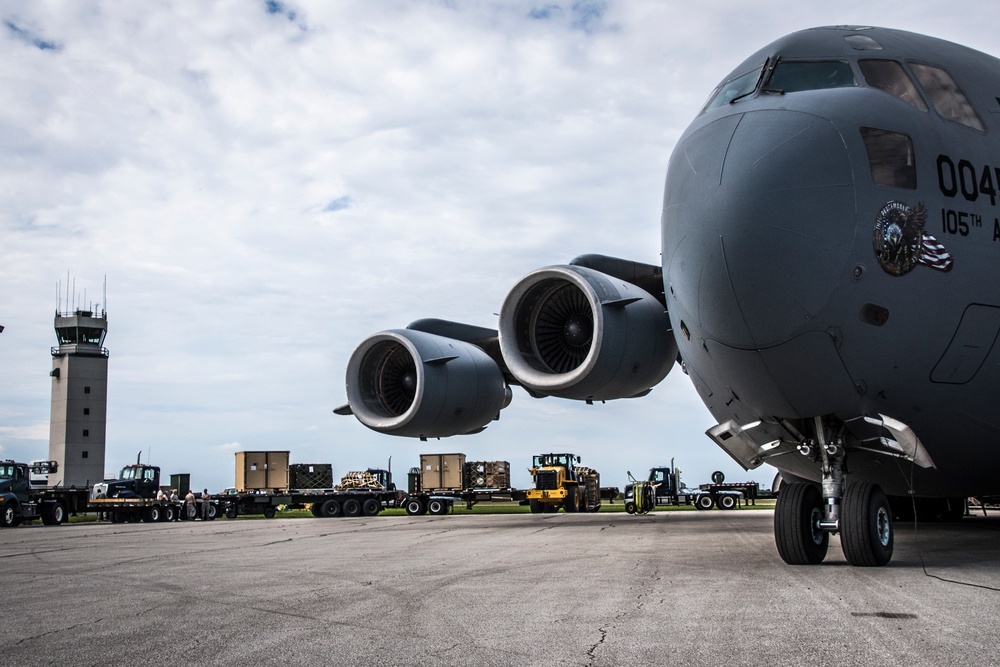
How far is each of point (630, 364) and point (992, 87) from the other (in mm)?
6769

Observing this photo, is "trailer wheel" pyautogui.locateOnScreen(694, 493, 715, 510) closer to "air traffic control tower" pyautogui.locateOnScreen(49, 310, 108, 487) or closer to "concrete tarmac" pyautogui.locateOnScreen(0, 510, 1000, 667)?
"concrete tarmac" pyautogui.locateOnScreen(0, 510, 1000, 667)

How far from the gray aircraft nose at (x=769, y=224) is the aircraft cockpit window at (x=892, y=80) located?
119 cm

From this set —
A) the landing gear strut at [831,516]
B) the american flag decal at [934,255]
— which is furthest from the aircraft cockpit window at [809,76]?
the landing gear strut at [831,516]

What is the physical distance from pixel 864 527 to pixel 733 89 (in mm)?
4438

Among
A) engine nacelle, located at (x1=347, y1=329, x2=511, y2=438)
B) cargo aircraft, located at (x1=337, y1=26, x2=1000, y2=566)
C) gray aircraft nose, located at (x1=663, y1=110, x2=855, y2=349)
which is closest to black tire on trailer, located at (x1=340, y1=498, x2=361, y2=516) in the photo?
engine nacelle, located at (x1=347, y1=329, x2=511, y2=438)

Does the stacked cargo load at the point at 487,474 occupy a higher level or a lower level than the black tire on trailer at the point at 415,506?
higher

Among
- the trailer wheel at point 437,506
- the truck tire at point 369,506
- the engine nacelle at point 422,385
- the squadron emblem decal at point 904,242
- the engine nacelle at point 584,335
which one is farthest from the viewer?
the truck tire at point 369,506

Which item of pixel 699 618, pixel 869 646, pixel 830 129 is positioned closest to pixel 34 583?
pixel 699 618

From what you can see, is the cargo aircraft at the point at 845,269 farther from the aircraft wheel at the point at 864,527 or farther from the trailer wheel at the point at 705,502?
the trailer wheel at the point at 705,502

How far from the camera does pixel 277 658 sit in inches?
186

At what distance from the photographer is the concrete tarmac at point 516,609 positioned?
476 cm

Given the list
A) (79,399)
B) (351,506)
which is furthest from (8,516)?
(79,399)

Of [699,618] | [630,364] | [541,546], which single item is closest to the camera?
[699,618]

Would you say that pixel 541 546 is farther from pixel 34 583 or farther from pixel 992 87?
pixel 992 87
